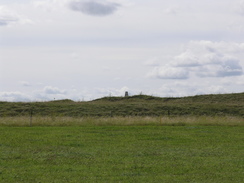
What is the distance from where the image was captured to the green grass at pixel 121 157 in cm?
1393

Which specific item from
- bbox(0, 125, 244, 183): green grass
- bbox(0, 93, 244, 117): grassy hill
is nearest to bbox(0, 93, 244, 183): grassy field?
bbox(0, 125, 244, 183): green grass

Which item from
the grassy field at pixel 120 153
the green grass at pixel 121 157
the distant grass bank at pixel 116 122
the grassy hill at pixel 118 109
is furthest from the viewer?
the grassy hill at pixel 118 109

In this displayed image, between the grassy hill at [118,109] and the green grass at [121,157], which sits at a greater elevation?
the grassy hill at [118,109]

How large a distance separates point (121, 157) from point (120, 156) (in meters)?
0.35

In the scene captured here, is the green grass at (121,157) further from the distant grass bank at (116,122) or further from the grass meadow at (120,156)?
the distant grass bank at (116,122)

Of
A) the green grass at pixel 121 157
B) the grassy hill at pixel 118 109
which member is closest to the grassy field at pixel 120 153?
the green grass at pixel 121 157

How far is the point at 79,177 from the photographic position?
13742 mm

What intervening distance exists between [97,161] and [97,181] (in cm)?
390

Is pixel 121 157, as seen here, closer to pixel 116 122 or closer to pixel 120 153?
pixel 120 153

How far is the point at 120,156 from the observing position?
18328 millimetres

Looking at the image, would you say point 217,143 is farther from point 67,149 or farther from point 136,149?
point 67,149

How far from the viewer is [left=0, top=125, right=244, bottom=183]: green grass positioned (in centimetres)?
1393

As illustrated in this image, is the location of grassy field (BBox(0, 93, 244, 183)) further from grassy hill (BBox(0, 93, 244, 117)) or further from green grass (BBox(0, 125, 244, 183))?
grassy hill (BBox(0, 93, 244, 117))

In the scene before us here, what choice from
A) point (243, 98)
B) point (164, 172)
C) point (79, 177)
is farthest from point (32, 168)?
point (243, 98)
